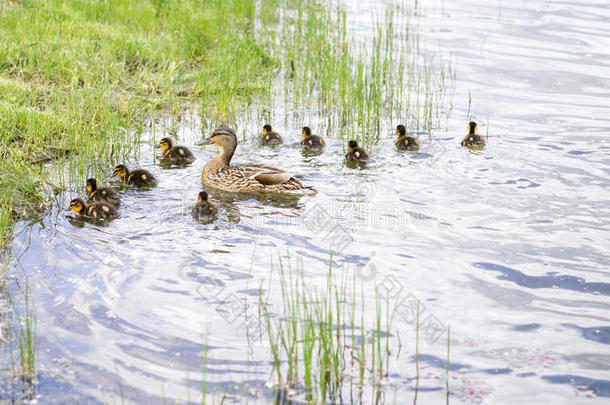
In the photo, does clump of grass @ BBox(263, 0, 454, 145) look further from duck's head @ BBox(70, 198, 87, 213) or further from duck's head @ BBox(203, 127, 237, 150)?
duck's head @ BBox(70, 198, 87, 213)

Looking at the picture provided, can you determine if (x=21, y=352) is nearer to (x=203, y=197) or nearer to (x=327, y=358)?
(x=327, y=358)

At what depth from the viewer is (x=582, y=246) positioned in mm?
5887

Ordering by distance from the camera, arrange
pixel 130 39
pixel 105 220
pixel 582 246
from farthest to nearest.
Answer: pixel 130 39 < pixel 105 220 < pixel 582 246

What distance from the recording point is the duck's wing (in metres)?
7.18

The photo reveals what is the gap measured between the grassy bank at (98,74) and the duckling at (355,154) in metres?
1.91

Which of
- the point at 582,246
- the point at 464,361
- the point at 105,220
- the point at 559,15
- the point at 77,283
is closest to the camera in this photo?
the point at 464,361

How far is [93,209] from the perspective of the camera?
6340mm

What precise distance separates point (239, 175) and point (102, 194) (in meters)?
1.45

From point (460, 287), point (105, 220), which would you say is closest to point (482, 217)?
point (460, 287)

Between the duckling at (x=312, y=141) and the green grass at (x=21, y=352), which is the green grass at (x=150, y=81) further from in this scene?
the green grass at (x=21, y=352)

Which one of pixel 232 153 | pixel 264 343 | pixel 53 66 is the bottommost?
pixel 264 343

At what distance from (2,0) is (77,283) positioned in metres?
7.74

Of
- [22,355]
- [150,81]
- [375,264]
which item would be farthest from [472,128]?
[22,355]

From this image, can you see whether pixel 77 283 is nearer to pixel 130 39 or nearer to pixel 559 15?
pixel 130 39
